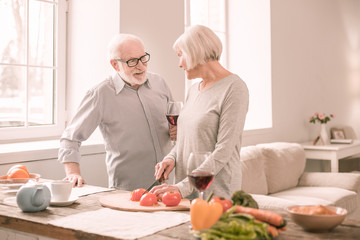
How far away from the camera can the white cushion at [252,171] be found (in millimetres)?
3807

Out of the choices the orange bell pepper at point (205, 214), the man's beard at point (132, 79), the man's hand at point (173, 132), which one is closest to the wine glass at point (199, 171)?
the orange bell pepper at point (205, 214)

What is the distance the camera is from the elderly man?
2.43 meters

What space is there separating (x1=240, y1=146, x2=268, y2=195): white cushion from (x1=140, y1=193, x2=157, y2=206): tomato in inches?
84.8

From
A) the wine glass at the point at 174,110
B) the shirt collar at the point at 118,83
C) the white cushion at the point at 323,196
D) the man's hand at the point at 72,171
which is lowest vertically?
the white cushion at the point at 323,196

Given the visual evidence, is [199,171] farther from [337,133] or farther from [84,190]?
[337,133]

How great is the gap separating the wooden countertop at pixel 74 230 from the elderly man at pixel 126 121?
605 mm

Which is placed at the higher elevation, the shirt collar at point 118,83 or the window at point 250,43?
the window at point 250,43

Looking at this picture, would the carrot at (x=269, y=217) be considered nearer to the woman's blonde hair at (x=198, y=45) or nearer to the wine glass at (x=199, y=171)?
the wine glass at (x=199, y=171)

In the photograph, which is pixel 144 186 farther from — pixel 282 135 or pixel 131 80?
pixel 282 135

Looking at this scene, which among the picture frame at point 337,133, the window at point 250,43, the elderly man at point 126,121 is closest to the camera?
the elderly man at point 126,121

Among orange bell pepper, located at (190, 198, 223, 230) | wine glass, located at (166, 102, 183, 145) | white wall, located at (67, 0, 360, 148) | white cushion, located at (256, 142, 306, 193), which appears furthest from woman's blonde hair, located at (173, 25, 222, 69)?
white cushion, located at (256, 142, 306, 193)

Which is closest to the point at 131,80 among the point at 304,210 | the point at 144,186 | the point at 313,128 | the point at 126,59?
the point at 126,59

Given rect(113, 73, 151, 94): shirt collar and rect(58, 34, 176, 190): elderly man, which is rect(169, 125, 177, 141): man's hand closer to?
rect(58, 34, 176, 190): elderly man

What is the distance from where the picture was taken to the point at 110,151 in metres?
2.54
